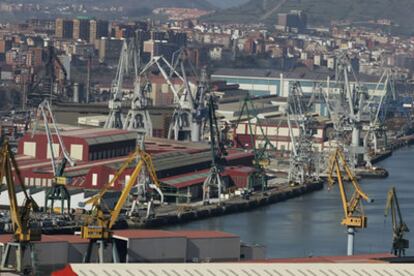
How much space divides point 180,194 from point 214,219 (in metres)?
1.26

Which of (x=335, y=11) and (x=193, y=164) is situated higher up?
(x=193, y=164)

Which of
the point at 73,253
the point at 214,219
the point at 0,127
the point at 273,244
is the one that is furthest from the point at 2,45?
the point at 73,253

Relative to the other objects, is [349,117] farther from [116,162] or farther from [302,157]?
[116,162]

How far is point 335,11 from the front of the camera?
70.2 m

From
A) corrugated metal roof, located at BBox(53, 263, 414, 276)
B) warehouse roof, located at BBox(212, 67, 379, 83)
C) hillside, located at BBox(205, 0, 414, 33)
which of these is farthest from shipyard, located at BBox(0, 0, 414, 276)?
hillside, located at BBox(205, 0, 414, 33)

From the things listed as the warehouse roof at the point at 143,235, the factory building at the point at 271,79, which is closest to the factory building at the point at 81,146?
the warehouse roof at the point at 143,235

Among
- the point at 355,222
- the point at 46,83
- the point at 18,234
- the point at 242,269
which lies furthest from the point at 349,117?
the point at 242,269

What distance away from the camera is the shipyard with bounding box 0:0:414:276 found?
1248cm

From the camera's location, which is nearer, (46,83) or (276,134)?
(276,134)

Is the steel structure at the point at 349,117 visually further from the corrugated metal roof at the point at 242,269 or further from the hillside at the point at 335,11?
the hillside at the point at 335,11

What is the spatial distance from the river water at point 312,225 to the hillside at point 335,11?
46903 millimetres

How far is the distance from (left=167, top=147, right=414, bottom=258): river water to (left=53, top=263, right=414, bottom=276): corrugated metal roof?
4780 millimetres

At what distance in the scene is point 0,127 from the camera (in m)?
25.4

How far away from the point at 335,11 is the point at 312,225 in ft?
175
